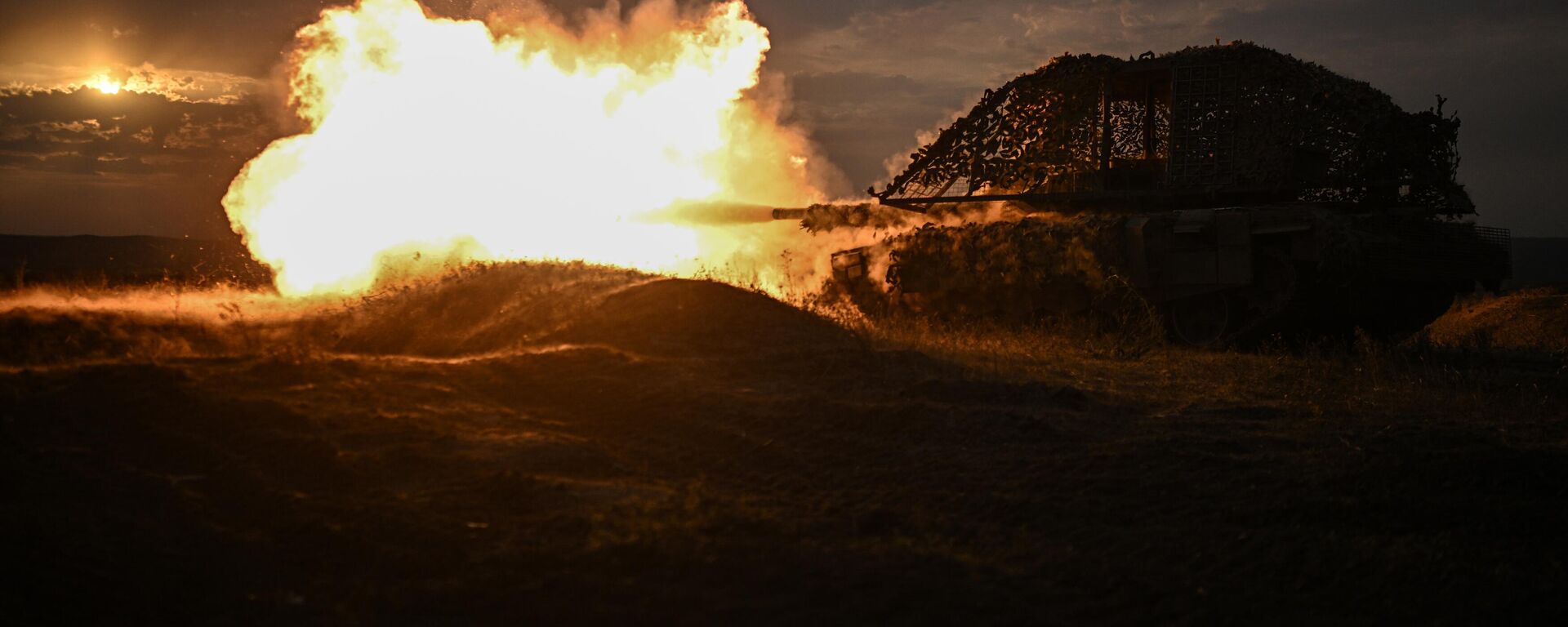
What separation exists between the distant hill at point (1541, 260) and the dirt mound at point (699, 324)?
71.4 meters

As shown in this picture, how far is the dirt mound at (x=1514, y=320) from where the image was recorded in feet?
66.7

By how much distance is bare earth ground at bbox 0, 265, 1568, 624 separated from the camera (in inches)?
190

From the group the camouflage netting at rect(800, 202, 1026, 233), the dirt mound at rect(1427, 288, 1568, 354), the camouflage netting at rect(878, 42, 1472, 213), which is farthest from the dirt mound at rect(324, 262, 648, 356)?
the dirt mound at rect(1427, 288, 1568, 354)

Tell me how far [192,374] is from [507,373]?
1999mm

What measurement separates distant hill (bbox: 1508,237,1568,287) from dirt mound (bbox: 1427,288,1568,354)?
52.3m

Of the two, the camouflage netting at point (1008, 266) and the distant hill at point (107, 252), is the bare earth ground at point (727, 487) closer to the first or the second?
the camouflage netting at point (1008, 266)

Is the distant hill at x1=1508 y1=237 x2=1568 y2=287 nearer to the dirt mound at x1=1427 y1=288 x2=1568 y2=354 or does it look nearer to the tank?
the dirt mound at x1=1427 y1=288 x2=1568 y2=354

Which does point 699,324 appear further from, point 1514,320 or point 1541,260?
point 1541,260

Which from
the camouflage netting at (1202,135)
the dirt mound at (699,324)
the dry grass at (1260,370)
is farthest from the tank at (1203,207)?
the dirt mound at (699,324)

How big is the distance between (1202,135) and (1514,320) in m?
10.4

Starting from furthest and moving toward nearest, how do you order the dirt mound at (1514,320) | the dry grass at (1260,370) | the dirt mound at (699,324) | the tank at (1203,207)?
the dirt mound at (1514,320), the tank at (1203,207), the dirt mound at (699,324), the dry grass at (1260,370)

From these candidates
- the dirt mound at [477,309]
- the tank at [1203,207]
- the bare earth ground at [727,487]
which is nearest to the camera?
the bare earth ground at [727,487]

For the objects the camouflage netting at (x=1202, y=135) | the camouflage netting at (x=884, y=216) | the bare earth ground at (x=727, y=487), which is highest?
the camouflage netting at (x=1202, y=135)

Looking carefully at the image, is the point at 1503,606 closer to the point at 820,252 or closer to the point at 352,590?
the point at 352,590
